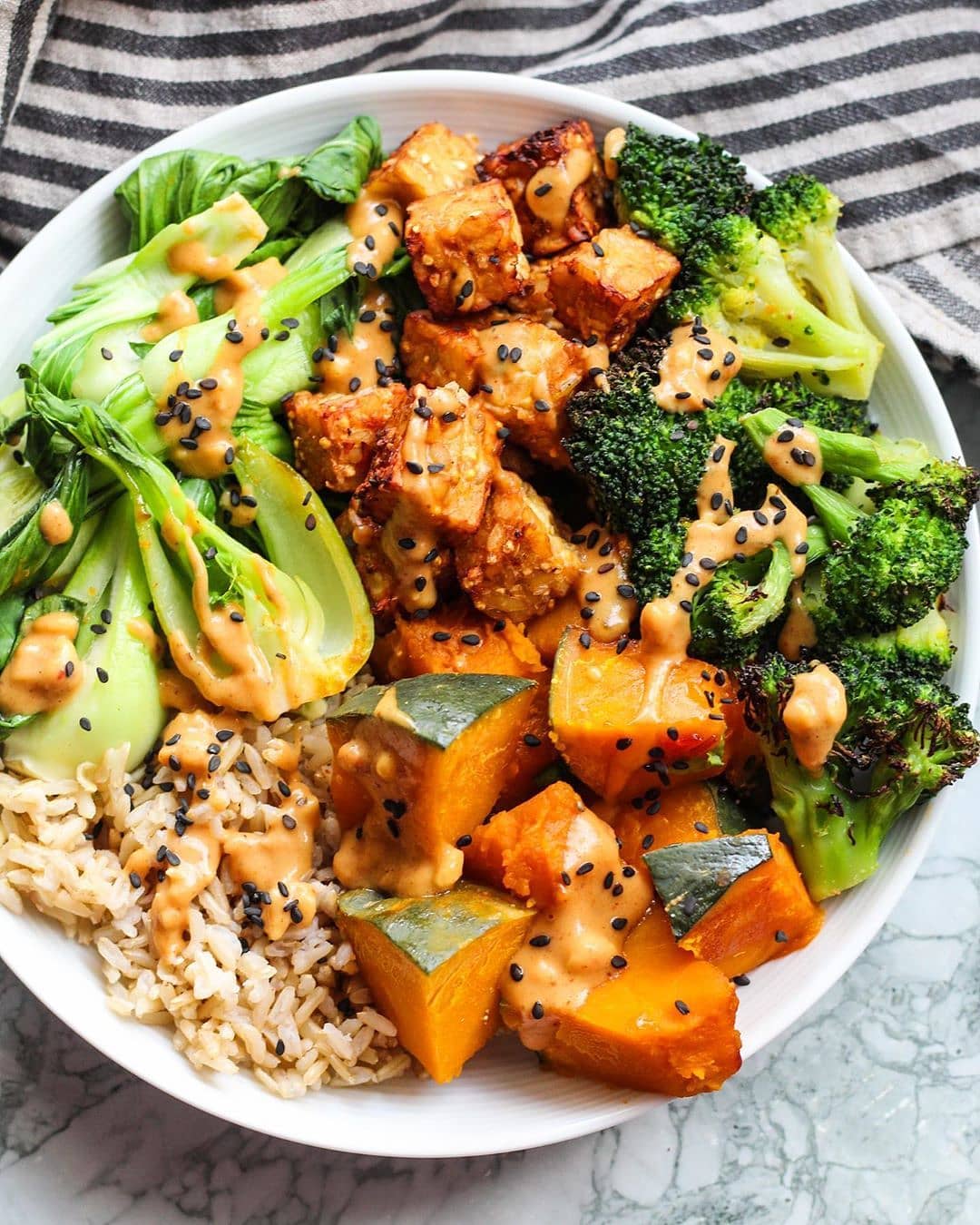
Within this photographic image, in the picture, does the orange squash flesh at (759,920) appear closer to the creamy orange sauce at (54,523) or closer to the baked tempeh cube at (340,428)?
the baked tempeh cube at (340,428)


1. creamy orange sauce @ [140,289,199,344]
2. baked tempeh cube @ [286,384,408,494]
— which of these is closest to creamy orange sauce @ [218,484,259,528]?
baked tempeh cube @ [286,384,408,494]

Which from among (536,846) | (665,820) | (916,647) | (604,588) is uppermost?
(604,588)

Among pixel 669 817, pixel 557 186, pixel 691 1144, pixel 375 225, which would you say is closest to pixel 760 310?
pixel 557 186

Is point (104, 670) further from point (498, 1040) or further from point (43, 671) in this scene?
point (498, 1040)

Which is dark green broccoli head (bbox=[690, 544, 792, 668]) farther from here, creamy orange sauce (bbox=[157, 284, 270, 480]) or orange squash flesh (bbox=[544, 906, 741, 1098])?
creamy orange sauce (bbox=[157, 284, 270, 480])

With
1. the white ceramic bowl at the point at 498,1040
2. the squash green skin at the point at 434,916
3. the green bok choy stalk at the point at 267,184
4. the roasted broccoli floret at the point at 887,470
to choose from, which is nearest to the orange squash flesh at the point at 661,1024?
the white ceramic bowl at the point at 498,1040
